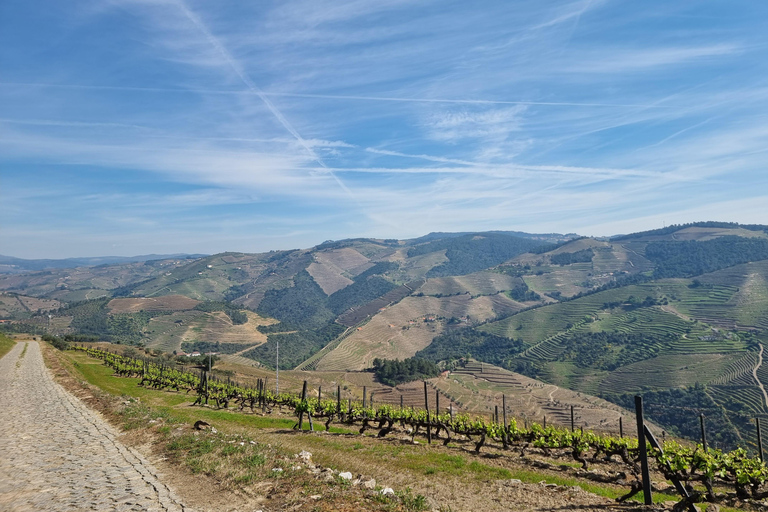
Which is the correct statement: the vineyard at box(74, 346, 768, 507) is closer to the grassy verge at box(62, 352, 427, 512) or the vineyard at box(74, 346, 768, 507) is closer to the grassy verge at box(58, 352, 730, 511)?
the grassy verge at box(58, 352, 730, 511)

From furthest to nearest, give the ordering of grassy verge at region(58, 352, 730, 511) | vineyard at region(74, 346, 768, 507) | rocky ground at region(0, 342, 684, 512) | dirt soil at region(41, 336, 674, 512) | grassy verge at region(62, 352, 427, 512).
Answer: vineyard at region(74, 346, 768, 507) < grassy verge at region(58, 352, 730, 511) < rocky ground at region(0, 342, 684, 512) < dirt soil at region(41, 336, 674, 512) < grassy verge at region(62, 352, 427, 512)

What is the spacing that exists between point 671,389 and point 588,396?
23.6m

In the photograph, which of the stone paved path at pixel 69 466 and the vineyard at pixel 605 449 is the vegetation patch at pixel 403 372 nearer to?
the vineyard at pixel 605 449

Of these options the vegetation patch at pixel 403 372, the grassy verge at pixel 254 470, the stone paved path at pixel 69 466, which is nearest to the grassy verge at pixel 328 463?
the grassy verge at pixel 254 470

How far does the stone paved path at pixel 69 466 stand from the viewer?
410 inches

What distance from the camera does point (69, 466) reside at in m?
13.5

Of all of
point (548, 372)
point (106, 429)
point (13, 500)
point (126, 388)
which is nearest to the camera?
point (13, 500)

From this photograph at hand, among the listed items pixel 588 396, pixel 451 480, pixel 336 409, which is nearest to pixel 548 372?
pixel 588 396

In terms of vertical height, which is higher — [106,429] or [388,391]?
[106,429]

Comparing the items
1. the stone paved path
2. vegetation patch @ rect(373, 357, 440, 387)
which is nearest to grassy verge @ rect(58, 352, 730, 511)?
the stone paved path

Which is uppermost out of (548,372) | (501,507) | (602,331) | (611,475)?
(501,507)

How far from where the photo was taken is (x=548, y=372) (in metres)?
159

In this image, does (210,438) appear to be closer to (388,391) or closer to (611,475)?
(611,475)

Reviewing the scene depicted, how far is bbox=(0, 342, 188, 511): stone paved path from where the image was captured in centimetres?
1042
